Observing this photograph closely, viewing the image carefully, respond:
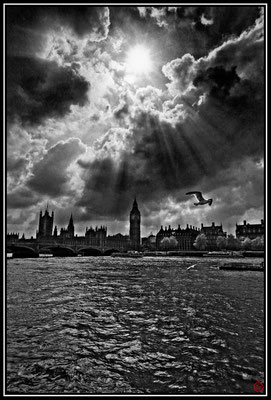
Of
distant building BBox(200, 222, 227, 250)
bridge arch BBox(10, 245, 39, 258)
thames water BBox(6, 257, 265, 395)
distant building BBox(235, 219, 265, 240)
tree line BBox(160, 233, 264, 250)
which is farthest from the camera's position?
distant building BBox(200, 222, 227, 250)

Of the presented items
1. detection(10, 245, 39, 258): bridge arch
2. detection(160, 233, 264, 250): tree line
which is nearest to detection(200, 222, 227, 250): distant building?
detection(160, 233, 264, 250): tree line

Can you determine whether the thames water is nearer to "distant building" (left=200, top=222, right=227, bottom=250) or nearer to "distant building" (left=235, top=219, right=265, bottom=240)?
"distant building" (left=235, top=219, right=265, bottom=240)

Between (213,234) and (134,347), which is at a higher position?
(134,347)

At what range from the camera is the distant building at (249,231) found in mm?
171750

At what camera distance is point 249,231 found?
174m

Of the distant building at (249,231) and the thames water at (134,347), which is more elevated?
the thames water at (134,347)

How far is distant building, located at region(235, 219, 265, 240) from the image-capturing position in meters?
172

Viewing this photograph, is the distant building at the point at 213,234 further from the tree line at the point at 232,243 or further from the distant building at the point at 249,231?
the tree line at the point at 232,243

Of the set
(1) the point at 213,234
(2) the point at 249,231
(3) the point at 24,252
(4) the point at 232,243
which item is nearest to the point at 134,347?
(3) the point at 24,252

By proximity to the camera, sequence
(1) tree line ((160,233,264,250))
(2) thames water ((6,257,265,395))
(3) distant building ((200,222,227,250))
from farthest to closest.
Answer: (3) distant building ((200,222,227,250)) < (1) tree line ((160,233,264,250)) < (2) thames water ((6,257,265,395))

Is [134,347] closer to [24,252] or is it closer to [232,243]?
[24,252]

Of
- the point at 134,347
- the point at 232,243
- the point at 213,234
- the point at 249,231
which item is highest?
the point at 134,347

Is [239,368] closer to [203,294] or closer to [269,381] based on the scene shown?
[269,381]

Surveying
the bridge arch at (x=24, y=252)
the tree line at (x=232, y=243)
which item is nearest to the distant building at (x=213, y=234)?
the tree line at (x=232, y=243)
